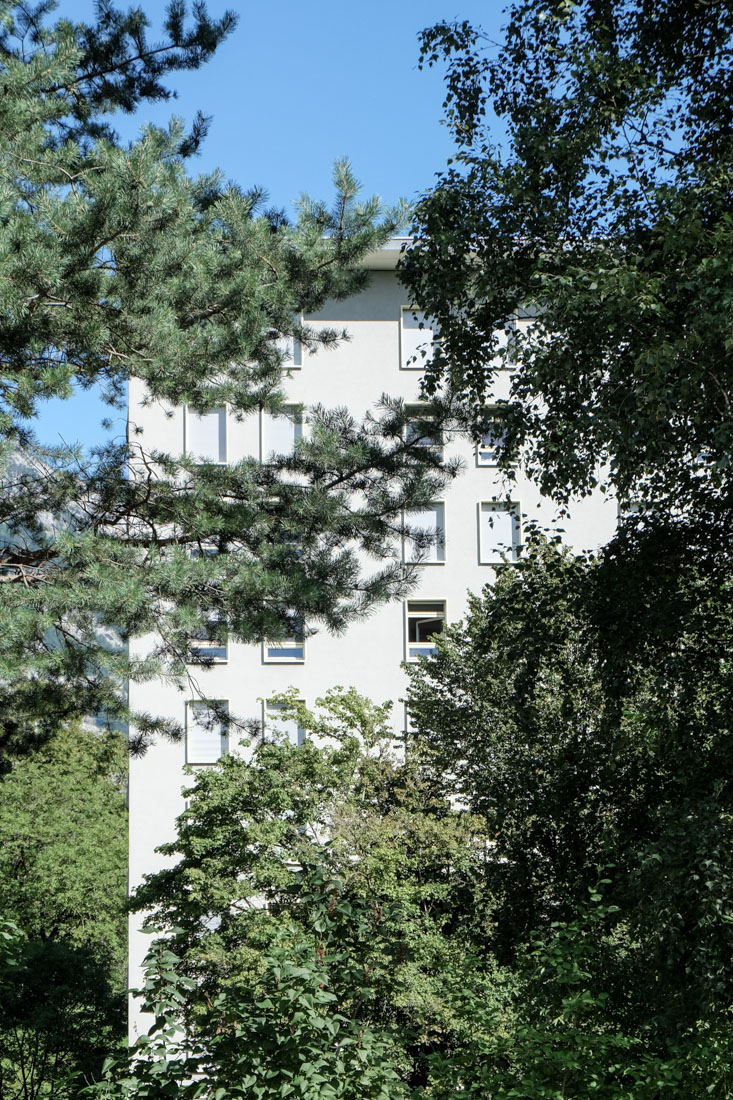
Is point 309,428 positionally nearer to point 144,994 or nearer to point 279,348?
point 279,348

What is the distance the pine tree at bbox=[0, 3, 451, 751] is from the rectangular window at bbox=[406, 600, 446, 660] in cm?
1785

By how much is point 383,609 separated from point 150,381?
1790cm

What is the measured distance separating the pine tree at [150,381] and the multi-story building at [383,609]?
1610 centimetres

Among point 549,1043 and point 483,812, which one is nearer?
point 549,1043

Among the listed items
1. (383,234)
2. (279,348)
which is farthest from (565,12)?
(279,348)

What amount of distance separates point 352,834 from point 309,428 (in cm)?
979

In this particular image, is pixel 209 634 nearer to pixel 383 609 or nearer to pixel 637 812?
pixel 637 812

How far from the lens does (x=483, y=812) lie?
19.4 m

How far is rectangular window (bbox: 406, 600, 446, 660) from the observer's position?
89.4ft

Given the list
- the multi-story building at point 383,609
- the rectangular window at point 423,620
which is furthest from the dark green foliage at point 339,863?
the rectangular window at point 423,620

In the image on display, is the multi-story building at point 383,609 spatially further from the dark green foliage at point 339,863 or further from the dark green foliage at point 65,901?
the dark green foliage at point 339,863

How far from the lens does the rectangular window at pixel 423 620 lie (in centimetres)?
2725

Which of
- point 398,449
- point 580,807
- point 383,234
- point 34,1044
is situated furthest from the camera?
point 34,1044

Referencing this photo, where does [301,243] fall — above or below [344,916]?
above
